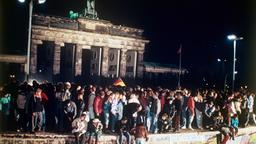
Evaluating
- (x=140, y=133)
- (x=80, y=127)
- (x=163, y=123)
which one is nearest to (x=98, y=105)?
(x=80, y=127)

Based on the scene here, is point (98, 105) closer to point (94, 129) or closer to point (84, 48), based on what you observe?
point (94, 129)

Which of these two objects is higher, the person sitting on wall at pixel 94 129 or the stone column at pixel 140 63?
the stone column at pixel 140 63

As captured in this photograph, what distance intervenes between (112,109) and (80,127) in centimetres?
131

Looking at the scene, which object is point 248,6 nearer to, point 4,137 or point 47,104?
point 47,104

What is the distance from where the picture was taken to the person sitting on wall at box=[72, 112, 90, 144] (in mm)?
10375

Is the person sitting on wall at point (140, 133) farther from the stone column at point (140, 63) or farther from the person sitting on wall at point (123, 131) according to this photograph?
the stone column at point (140, 63)

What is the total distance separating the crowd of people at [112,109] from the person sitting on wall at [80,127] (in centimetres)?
5

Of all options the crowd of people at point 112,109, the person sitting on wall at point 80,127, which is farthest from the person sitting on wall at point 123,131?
the person sitting on wall at point 80,127

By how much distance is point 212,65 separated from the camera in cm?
3027

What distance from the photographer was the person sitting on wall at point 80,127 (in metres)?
10.4

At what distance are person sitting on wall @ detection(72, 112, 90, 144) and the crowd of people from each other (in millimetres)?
50

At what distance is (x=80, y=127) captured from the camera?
34.1ft

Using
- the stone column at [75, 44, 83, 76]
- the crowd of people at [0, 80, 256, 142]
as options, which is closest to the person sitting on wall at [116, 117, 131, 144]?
the crowd of people at [0, 80, 256, 142]

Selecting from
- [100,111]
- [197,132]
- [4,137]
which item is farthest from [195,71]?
[4,137]
